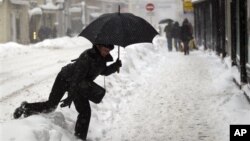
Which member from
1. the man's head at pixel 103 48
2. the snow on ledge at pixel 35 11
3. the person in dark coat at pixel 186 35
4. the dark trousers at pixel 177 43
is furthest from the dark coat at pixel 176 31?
the snow on ledge at pixel 35 11

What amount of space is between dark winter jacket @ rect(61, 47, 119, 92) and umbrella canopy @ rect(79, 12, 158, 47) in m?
0.20

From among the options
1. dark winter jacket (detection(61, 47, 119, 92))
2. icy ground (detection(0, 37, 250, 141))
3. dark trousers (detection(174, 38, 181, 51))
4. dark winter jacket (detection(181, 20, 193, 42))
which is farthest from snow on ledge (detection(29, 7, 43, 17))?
dark winter jacket (detection(61, 47, 119, 92))

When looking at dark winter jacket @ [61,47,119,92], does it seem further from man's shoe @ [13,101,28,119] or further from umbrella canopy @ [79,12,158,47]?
man's shoe @ [13,101,28,119]

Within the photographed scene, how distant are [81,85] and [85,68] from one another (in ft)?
0.76

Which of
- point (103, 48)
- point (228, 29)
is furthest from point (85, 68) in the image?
point (228, 29)

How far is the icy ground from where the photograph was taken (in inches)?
247

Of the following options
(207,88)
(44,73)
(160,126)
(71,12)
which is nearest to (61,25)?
(71,12)

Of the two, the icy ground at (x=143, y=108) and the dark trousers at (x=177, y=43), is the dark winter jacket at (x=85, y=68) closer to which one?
the icy ground at (x=143, y=108)

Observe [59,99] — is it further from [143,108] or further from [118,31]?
[143,108]

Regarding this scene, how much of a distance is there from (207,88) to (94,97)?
604cm

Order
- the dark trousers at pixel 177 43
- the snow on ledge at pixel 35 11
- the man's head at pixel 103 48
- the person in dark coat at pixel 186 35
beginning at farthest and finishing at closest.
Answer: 1. the snow on ledge at pixel 35 11
2. the dark trousers at pixel 177 43
3. the person in dark coat at pixel 186 35
4. the man's head at pixel 103 48

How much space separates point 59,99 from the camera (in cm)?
625

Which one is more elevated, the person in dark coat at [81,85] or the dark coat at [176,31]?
the dark coat at [176,31]

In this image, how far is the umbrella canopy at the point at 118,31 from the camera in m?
6.09
